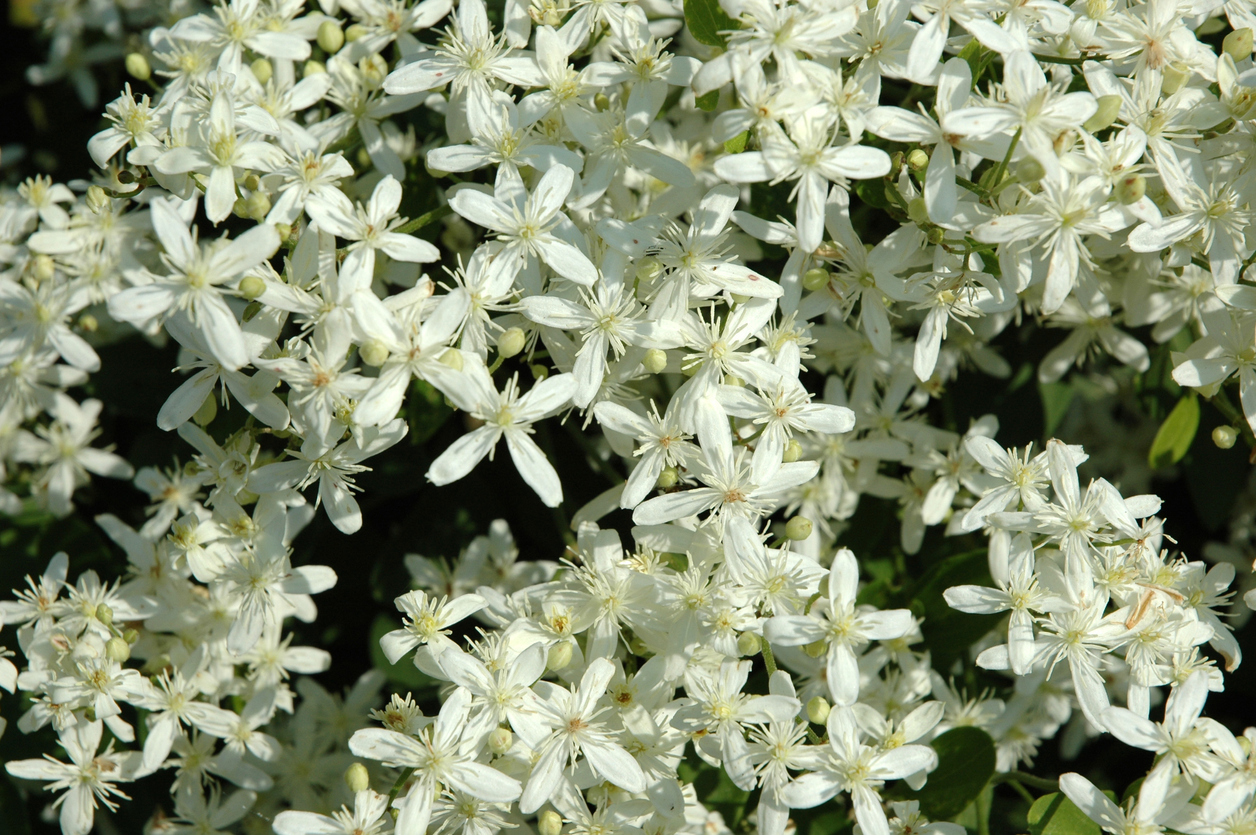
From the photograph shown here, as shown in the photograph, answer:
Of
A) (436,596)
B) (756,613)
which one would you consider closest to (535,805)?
(756,613)

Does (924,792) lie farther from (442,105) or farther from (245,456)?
(442,105)

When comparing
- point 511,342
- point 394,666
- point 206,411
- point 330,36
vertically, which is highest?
point 330,36

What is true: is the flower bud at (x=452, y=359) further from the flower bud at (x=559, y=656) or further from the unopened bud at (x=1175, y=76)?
the unopened bud at (x=1175, y=76)

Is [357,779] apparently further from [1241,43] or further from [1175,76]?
[1241,43]

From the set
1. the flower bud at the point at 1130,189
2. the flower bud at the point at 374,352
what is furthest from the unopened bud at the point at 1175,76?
the flower bud at the point at 374,352

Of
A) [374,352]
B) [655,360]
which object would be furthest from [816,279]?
[374,352]
